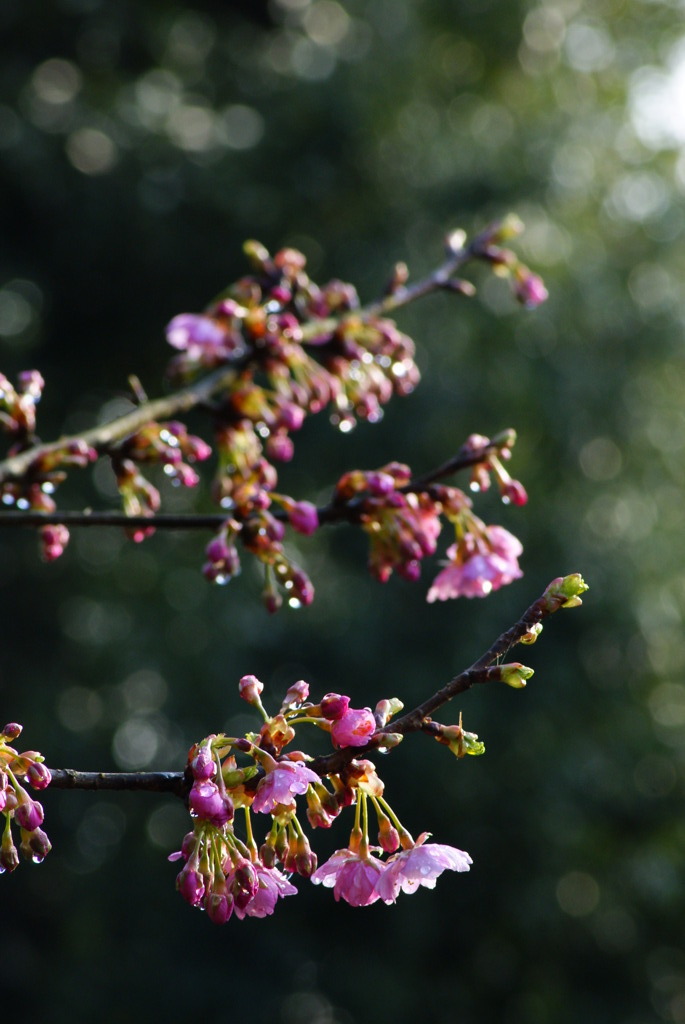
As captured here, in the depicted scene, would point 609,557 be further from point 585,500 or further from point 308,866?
point 308,866

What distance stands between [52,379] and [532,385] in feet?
10.0

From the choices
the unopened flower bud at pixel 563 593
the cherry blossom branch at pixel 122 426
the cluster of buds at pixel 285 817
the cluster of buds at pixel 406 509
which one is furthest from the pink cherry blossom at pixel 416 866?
the cherry blossom branch at pixel 122 426

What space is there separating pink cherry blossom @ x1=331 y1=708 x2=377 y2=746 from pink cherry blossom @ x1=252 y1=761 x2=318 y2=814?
33mm

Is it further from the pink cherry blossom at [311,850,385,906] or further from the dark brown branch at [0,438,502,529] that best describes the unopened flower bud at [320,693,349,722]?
the dark brown branch at [0,438,502,529]

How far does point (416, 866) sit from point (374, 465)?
19.6 feet

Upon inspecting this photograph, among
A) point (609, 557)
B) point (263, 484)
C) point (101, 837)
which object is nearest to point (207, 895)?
point (263, 484)

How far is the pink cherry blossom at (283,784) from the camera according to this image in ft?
2.60

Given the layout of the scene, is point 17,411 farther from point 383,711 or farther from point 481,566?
point 383,711

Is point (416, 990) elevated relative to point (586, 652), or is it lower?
lower

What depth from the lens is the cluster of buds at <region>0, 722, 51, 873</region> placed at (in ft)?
2.70

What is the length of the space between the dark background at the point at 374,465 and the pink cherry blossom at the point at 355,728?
195 inches

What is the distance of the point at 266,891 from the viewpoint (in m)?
0.88

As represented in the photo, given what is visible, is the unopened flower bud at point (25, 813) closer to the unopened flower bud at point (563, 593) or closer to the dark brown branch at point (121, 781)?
the dark brown branch at point (121, 781)

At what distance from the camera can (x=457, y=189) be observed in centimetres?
739
